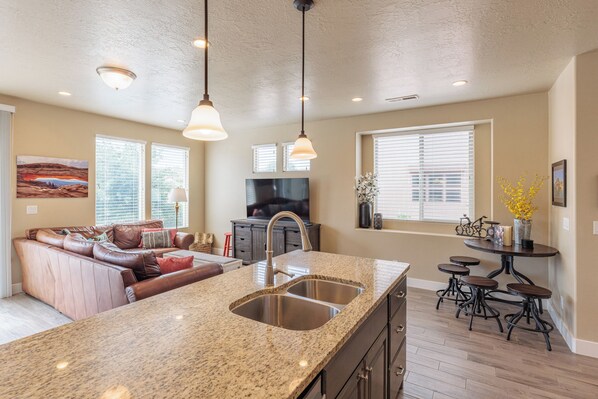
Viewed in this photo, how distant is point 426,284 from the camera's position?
456 cm

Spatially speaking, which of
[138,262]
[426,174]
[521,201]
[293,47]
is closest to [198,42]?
[293,47]

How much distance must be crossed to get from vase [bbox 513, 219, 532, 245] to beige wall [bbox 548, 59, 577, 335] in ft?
0.85

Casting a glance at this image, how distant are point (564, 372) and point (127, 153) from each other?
6803 mm

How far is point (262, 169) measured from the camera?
630cm

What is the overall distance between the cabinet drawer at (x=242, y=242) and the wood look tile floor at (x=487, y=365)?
3288 mm

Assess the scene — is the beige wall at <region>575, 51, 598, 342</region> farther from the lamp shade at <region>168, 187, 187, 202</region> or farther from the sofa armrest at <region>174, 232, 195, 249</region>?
the lamp shade at <region>168, 187, 187, 202</region>

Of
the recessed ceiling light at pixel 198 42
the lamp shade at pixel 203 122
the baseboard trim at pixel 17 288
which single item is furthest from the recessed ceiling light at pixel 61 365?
the baseboard trim at pixel 17 288

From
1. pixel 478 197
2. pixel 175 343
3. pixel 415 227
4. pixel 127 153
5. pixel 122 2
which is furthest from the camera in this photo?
pixel 127 153

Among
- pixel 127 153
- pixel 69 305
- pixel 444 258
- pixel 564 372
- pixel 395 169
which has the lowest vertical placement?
A: pixel 564 372

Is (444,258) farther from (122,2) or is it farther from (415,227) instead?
(122,2)

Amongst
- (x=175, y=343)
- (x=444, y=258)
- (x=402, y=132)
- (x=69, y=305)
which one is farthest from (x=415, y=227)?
(x=69, y=305)

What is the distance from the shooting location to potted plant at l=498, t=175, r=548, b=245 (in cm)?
364

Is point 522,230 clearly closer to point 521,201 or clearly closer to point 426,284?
point 521,201

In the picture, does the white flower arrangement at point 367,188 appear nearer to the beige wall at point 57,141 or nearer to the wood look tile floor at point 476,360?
the wood look tile floor at point 476,360
